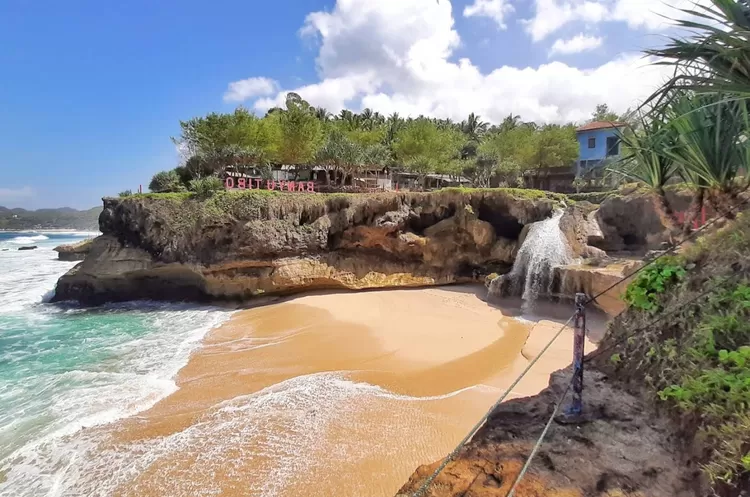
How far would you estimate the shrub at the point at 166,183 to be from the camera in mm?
26344

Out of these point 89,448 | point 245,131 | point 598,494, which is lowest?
point 89,448

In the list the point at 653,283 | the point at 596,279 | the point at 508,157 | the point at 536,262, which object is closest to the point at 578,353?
the point at 653,283

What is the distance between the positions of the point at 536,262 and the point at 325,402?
1321 cm

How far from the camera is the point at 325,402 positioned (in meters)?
9.12

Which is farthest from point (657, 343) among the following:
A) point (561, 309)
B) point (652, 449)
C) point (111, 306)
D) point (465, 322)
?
point (111, 306)

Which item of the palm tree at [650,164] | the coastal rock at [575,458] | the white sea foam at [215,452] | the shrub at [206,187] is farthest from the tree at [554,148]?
the coastal rock at [575,458]

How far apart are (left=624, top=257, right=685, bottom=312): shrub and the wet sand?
4573 mm

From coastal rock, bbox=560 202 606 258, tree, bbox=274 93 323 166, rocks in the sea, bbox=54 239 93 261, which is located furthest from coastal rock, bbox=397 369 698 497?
rocks in the sea, bbox=54 239 93 261

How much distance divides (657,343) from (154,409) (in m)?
10.5

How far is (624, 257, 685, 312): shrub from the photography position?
4668mm

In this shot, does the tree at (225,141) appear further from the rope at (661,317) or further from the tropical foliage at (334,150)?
the rope at (661,317)

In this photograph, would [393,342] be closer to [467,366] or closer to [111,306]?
[467,366]

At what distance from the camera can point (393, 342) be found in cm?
1326

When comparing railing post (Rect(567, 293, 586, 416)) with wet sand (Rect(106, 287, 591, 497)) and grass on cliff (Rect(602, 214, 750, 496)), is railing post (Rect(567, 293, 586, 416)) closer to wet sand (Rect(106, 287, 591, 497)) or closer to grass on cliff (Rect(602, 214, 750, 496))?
grass on cliff (Rect(602, 214, 750, 496))
